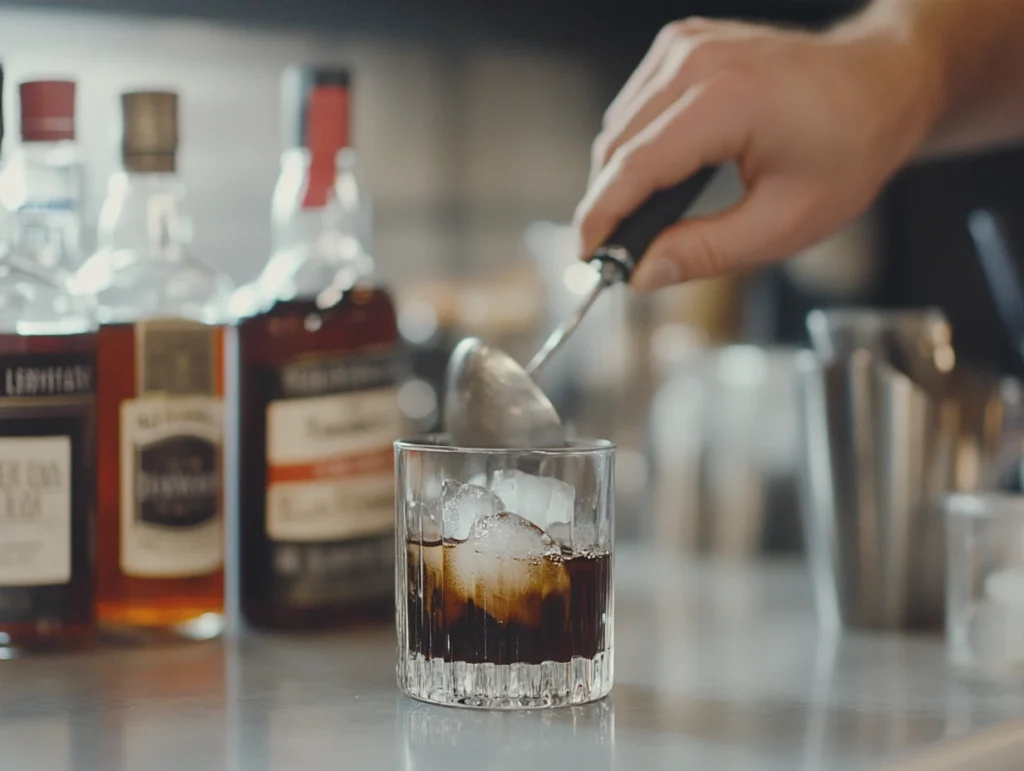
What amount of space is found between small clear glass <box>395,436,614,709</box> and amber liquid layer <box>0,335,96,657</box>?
241 millimetres

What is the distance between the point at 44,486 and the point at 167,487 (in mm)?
79

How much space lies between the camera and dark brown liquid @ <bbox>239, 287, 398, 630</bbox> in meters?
0.92

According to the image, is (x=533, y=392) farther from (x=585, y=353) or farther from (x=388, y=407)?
(x=585, y=353)

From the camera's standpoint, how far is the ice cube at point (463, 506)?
0.70 m

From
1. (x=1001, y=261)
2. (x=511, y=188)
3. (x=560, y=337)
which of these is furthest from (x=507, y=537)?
(x=511, y=188)

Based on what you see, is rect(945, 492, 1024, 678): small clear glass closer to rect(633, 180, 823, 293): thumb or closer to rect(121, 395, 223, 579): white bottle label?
rect(633, 180, 823, 293): thumb

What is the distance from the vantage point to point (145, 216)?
3.01 feet

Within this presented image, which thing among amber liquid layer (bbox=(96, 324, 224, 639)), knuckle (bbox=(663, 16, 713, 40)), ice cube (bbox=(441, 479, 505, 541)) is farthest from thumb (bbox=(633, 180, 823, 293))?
amber liquid layer (bbox=(96, 324, 224, 639))

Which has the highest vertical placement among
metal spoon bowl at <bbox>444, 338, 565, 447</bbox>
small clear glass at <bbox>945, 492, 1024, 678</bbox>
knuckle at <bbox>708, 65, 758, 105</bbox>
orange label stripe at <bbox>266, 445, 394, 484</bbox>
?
knuckle at <bbox>708, 65, 758, 105</bbox>

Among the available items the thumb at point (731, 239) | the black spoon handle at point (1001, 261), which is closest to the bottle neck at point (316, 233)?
the thumb at point (731, 239)

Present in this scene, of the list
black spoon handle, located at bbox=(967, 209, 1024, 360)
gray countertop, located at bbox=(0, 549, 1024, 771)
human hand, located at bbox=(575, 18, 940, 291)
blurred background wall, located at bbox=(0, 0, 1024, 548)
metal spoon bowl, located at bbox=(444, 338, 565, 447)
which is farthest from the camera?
blurred background wall, located at bbox=(0, 0, 1024, 548)

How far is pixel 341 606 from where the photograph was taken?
93cm

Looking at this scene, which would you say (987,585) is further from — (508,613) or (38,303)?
(38,303)

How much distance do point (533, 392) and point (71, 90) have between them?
0.35 m
